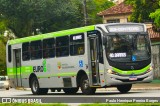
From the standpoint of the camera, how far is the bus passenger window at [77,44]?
29172 mm

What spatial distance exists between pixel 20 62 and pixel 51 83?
12.9 ft

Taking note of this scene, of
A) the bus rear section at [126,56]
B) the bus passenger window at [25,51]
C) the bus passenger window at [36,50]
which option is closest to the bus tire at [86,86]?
the bus rear section at [126,56]

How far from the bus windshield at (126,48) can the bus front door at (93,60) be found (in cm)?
83

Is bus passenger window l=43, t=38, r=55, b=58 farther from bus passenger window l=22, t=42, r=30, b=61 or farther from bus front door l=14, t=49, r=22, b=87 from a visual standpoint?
bus front door l=14, t=49, r=22, b=87

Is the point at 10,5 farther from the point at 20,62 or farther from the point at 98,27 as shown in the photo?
the point at 98,27

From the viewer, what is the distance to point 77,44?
1168 inches

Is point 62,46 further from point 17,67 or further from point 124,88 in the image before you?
point 17,67

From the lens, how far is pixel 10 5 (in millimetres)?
74875

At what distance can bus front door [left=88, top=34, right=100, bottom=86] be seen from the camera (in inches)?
1106

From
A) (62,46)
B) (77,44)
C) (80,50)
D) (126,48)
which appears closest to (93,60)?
(80,50)

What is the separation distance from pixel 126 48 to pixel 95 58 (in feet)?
5.48

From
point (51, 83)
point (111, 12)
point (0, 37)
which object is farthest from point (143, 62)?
point (0, 37)

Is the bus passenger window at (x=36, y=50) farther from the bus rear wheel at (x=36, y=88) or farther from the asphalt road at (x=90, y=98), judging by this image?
the asphalt road at (x=90, y=98)

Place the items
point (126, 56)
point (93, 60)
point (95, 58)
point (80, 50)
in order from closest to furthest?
point (126, 56)
point (95, 58)
point (93, 60)
point (80, 50)
